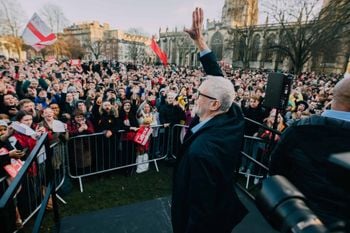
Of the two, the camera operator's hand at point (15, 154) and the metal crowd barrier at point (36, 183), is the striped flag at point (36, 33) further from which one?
the camera operator's hand at point (15, 154)

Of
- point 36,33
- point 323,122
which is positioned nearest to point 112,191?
point 323,122

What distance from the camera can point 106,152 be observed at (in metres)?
5.21

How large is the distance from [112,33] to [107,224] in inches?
4655

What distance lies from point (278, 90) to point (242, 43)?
162 feet

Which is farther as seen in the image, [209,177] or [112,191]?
[112,191]

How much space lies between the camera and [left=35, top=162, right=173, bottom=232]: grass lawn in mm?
4039

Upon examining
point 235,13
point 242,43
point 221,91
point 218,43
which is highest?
point 235,13

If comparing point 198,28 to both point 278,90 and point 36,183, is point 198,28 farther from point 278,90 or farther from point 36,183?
point 36,183

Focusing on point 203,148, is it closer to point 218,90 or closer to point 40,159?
point 218,90

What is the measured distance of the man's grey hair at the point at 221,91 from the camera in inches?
76.7

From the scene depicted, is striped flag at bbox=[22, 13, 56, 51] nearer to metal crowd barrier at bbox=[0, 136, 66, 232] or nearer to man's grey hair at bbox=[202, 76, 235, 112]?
metal crowd barrier at bbox=[0, 136, 66, 232]

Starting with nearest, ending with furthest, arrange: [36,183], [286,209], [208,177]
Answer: [286,209], [208,177], [36,183]

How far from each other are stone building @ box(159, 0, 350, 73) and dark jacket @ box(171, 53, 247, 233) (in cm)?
4585

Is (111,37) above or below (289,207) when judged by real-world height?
above
